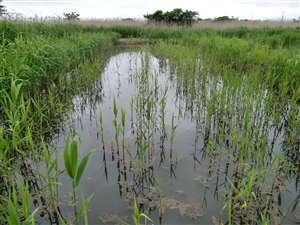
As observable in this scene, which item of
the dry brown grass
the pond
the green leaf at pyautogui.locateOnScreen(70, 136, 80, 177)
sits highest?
the dry brown grass

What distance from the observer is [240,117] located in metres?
3.37

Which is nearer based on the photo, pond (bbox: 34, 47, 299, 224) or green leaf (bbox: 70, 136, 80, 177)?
green leaf (bbox: 70, 136, 80, 177)

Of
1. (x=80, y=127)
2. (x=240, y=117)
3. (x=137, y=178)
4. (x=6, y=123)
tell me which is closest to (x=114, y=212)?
(x=137, y=178)

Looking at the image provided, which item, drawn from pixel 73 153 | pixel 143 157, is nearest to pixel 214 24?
pixel 143 157

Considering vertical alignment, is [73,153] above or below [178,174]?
above

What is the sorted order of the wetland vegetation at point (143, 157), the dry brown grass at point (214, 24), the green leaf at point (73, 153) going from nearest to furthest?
the green leaf at point (73, 153) < the wetland vegetation at point (143, 157) < the dry brown grass at point (214, 24)

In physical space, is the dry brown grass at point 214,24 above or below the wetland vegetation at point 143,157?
above

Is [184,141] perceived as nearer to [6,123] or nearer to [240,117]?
[240,117]

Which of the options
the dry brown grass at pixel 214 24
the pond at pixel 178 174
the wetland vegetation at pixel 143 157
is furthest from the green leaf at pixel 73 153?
the dry brown grass at pixel 214 24

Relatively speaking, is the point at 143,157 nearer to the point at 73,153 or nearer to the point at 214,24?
the point at 73,153

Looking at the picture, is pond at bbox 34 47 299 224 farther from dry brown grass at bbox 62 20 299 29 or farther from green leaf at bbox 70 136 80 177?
dry brown grass at bbox 62 20 299 29

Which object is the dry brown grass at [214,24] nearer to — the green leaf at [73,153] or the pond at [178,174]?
the pond at [178,174]

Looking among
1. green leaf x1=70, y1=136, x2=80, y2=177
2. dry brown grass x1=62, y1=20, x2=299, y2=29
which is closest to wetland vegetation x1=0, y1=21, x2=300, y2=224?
green leaf x1=70, y1=136, x2=80, y2=177

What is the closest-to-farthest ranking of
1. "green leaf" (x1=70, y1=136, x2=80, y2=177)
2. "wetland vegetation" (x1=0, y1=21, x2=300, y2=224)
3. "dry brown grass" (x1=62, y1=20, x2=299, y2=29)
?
"green leaf" (x1=70, y1=136, x2=80, y2=177) → "wetland vegetation" (x1=0, y1=21, x2=300, y2=224) → "dry brown grass" (x1=62, y1=20, x2=299, y2=29)
